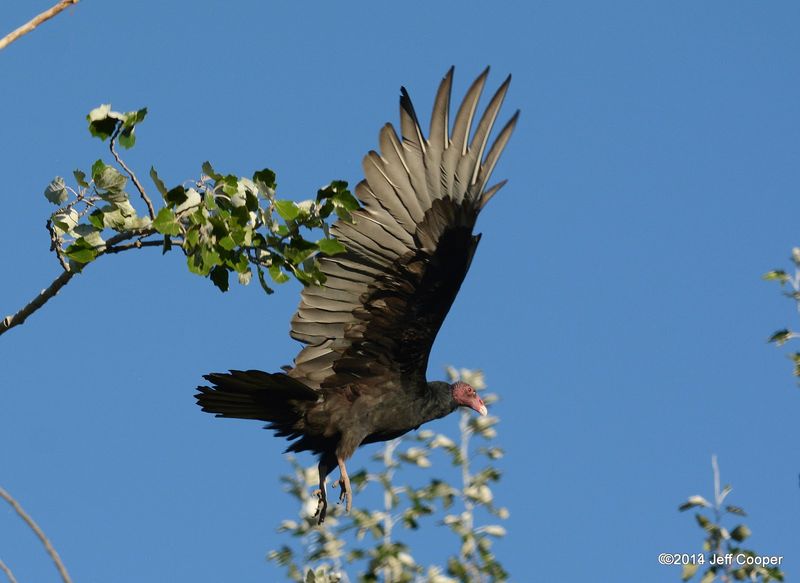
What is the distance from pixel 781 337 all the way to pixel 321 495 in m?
2.27

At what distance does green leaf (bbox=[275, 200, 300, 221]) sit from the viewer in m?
3.39

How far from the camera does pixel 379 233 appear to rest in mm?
5387

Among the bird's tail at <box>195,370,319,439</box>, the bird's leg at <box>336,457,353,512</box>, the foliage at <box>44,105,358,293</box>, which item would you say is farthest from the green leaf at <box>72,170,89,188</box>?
the bird's leg at <box>336,457,353,512</box>

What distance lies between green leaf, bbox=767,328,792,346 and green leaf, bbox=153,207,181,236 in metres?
3.26

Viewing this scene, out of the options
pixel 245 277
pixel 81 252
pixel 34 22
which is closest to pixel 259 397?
pixel 245 277

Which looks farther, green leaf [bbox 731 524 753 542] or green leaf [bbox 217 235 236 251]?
green leaf [bbox 731 524 753 542]

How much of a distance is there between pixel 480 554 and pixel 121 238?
273 centimetres

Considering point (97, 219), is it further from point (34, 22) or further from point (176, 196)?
point (34, 22)

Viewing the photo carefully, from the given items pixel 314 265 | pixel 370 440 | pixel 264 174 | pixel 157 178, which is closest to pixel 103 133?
pixel 157 178

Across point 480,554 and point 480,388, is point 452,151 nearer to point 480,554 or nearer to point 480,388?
point 480,388

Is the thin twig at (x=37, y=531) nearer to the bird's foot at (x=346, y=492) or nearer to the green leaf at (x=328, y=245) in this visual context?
the green leaf at (x=328, y=245)

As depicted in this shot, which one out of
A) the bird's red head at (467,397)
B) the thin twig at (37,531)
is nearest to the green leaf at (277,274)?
the thin twig at (37,531)

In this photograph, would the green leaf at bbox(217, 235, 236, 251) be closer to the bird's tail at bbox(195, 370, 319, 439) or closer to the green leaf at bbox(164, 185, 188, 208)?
the green leaf at bbox(164, 185, 188, 208)

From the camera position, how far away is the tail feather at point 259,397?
5.01m
